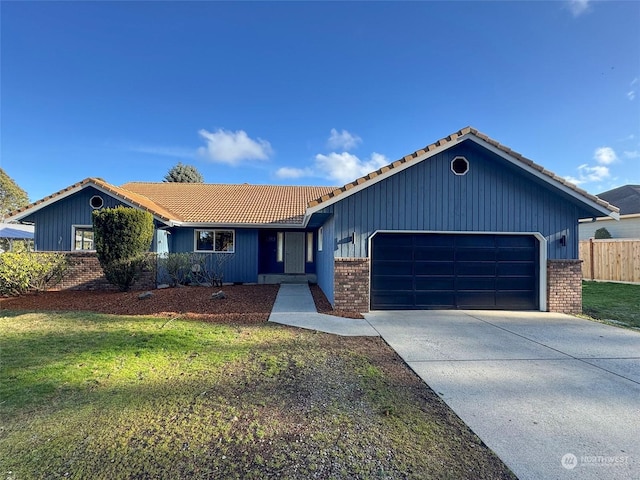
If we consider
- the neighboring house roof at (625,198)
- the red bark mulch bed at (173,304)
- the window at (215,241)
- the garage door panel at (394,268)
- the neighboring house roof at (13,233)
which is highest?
the neighboring house roof at (625,198)

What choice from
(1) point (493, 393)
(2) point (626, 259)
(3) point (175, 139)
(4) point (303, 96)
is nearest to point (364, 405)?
(1) point (493, 393)

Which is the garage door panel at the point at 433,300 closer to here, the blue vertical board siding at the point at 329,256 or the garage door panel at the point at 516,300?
the garage door panel at the point at 516,300

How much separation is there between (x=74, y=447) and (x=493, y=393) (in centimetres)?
431

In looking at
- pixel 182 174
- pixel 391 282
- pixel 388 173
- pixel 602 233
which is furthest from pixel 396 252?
pixel 182 174

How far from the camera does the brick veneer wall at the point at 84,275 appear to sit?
11.7 metres

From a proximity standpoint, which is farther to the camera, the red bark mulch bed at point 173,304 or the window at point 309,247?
the window at point 309,247

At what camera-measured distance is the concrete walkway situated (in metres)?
6.39

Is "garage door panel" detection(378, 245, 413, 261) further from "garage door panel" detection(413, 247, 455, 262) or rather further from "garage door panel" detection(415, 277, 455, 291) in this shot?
"garage door panel" detection(415, 277, 455, 291)

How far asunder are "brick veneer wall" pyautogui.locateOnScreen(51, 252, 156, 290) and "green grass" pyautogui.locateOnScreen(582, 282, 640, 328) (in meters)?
14.6

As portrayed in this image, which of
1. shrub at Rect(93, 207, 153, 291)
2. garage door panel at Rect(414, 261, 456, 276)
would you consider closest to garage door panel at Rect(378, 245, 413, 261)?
garage door panel at Rect(414, 261, 456, 276)

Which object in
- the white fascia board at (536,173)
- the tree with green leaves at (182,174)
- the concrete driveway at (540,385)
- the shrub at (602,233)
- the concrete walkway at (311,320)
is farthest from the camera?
the tree with green leaves at (182,174)

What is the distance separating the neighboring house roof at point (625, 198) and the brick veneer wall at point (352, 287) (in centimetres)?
2299

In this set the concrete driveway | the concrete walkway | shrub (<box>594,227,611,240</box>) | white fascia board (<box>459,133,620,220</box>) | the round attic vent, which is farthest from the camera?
shrub (<box>594,227,611,240</box>)

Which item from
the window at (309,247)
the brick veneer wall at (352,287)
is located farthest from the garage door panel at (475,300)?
the window at (309,247)
